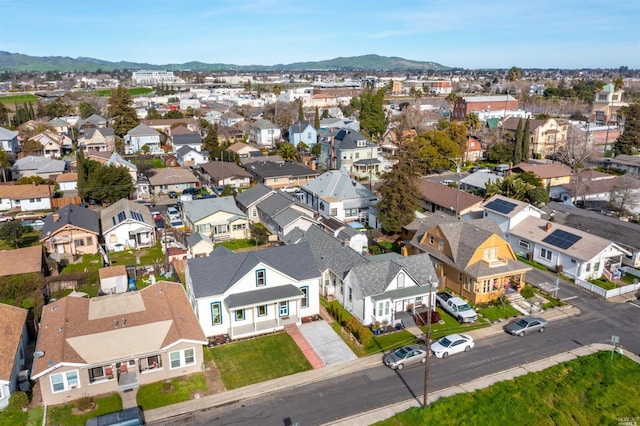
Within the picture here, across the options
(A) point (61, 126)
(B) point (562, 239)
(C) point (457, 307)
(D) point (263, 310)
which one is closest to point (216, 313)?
(D) point (263, 310)

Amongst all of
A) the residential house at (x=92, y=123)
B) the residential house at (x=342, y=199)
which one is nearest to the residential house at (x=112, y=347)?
the residential house at (x=342, y=199)

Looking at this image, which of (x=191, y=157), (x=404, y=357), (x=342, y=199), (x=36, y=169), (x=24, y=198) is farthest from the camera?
(x=191, y=157)

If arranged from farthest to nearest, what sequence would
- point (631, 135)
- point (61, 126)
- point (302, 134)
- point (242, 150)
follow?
point (61, 126) → point (302, 134) → point (242, 150) → point (631, 135)

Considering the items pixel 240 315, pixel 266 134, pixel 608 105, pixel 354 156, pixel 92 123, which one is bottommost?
pixel 240 315

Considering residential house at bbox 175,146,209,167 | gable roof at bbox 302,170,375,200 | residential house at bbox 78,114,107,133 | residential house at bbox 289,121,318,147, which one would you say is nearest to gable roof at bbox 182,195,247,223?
gable roof at bbox 302,170,375,200

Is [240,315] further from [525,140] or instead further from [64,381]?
[525,140]

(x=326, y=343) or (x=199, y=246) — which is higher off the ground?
(x=199, y=246)

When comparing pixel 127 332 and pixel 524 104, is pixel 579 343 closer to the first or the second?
pixel 127 332
